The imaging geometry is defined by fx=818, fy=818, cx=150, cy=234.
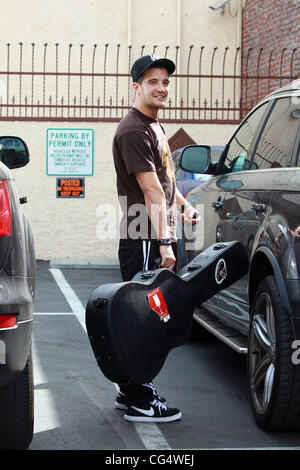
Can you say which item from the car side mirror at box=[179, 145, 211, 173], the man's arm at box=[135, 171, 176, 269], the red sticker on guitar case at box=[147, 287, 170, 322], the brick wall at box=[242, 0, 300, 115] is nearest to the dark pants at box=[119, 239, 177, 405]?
the man's arm at box=[135, 171, 176, 269]

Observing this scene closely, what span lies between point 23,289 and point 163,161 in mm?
1502

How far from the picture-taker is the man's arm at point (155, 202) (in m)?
4.41

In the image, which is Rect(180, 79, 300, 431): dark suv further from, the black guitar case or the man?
the man

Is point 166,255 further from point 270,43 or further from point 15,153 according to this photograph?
point 270,43

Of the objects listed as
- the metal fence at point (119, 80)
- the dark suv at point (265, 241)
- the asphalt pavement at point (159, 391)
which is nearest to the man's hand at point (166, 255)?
the dark suv at point (265, 241)

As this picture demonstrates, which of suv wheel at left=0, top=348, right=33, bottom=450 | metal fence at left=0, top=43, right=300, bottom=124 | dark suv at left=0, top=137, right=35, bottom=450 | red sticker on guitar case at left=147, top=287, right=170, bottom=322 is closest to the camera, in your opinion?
dark suv at left=0, top=137, right=35, bottom=450

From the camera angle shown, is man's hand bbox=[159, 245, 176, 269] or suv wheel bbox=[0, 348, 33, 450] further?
man's hand bbox=[159, 245, 176, 269]

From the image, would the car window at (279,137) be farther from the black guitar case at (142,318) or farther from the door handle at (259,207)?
the black guitar case at (142,318)

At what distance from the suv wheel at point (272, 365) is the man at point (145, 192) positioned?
0.50 meters

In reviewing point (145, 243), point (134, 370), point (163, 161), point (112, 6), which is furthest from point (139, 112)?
point (112, 6)

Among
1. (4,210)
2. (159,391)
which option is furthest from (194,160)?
(4,210)

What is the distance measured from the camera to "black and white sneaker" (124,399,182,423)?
4.43 m

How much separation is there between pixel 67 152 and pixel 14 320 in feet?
31.9

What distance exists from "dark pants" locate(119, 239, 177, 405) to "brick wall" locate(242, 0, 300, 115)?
26.2 feet
